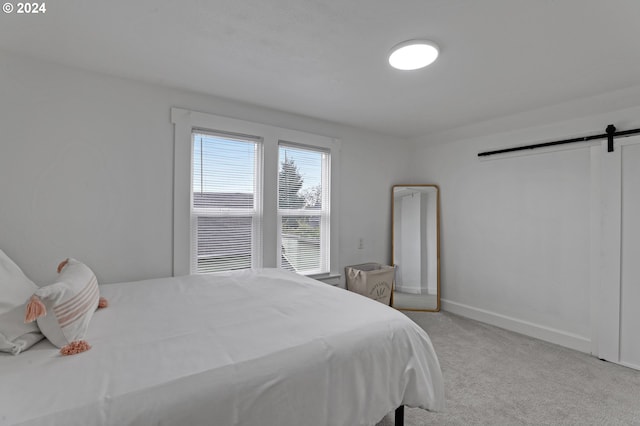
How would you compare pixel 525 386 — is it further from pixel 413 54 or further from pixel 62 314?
pixel 62 314

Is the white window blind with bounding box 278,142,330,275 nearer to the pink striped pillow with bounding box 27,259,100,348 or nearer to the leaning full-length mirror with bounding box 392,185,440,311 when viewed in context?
the leaning full-length mirror with bounding box 392,185,440,311

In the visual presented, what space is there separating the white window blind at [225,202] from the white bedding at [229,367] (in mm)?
968

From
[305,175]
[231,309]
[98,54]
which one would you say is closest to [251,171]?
[305,175]

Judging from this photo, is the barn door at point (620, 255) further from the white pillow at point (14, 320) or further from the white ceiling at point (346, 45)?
the white pillow at point (14, 320)

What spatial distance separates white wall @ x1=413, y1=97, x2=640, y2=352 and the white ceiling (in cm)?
64

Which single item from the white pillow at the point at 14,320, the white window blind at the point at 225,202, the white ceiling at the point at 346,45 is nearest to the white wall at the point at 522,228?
the white ceiling at the point at 346,45

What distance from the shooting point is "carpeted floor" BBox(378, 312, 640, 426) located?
6.23 ft

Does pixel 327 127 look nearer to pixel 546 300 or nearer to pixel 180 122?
pixel 180 122

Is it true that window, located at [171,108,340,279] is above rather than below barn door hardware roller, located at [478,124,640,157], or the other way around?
below

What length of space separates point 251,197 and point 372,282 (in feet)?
5.69

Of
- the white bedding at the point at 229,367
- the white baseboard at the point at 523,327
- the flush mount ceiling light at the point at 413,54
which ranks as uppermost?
the flush mount ceiling light at the point at 413,54

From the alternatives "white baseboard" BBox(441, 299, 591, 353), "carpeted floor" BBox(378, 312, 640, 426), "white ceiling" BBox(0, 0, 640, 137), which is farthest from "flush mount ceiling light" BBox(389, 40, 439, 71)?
"white baseboard" BBox(441, 299, 591, 353)

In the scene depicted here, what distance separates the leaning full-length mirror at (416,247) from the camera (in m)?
4.05

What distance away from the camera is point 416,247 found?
13.6ft
